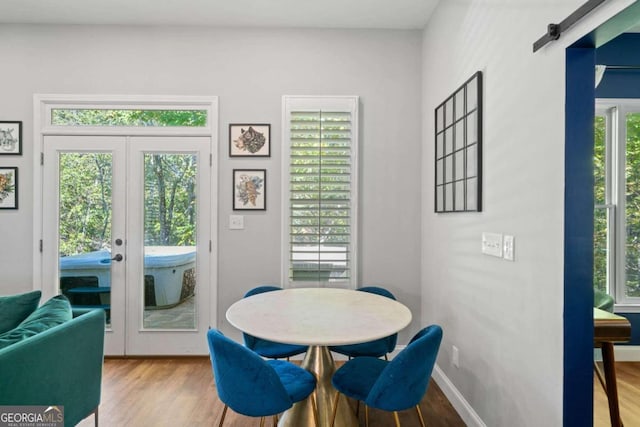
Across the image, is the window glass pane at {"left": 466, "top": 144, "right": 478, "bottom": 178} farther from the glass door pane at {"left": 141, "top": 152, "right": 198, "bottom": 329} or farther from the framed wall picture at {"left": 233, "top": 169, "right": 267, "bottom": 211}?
the glass door pane at {"left": 141, "top": 152, "right": 198, "bottom": 329}

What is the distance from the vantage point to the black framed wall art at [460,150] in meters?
2.06

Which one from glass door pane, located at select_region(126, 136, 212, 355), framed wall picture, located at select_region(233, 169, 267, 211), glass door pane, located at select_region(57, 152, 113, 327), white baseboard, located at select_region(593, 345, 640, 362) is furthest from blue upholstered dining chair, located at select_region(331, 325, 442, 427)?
glass door pane, located at select_region(57, 152, 113, 327)

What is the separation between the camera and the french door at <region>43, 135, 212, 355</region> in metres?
3.11

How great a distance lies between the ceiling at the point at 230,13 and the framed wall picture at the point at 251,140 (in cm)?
88

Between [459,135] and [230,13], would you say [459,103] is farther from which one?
[230,13]

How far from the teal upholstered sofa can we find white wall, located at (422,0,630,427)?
2.07 meters

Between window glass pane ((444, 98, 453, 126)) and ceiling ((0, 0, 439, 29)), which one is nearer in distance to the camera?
window glass pane ((444, 98, 453, 126))

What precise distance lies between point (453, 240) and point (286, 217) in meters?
1.37

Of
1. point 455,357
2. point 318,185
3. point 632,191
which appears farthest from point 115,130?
point 632,191

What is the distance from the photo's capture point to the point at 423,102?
3.10 meters

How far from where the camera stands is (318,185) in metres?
3.07

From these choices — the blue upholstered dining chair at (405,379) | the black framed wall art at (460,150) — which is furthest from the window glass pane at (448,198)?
the blue upholstered dining chair at (405,379)

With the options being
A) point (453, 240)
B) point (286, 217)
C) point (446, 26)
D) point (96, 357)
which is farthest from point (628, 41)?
point (96, 357)

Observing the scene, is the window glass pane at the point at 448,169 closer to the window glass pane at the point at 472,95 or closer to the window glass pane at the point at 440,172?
→ the window glass pane at the point at 440,172
